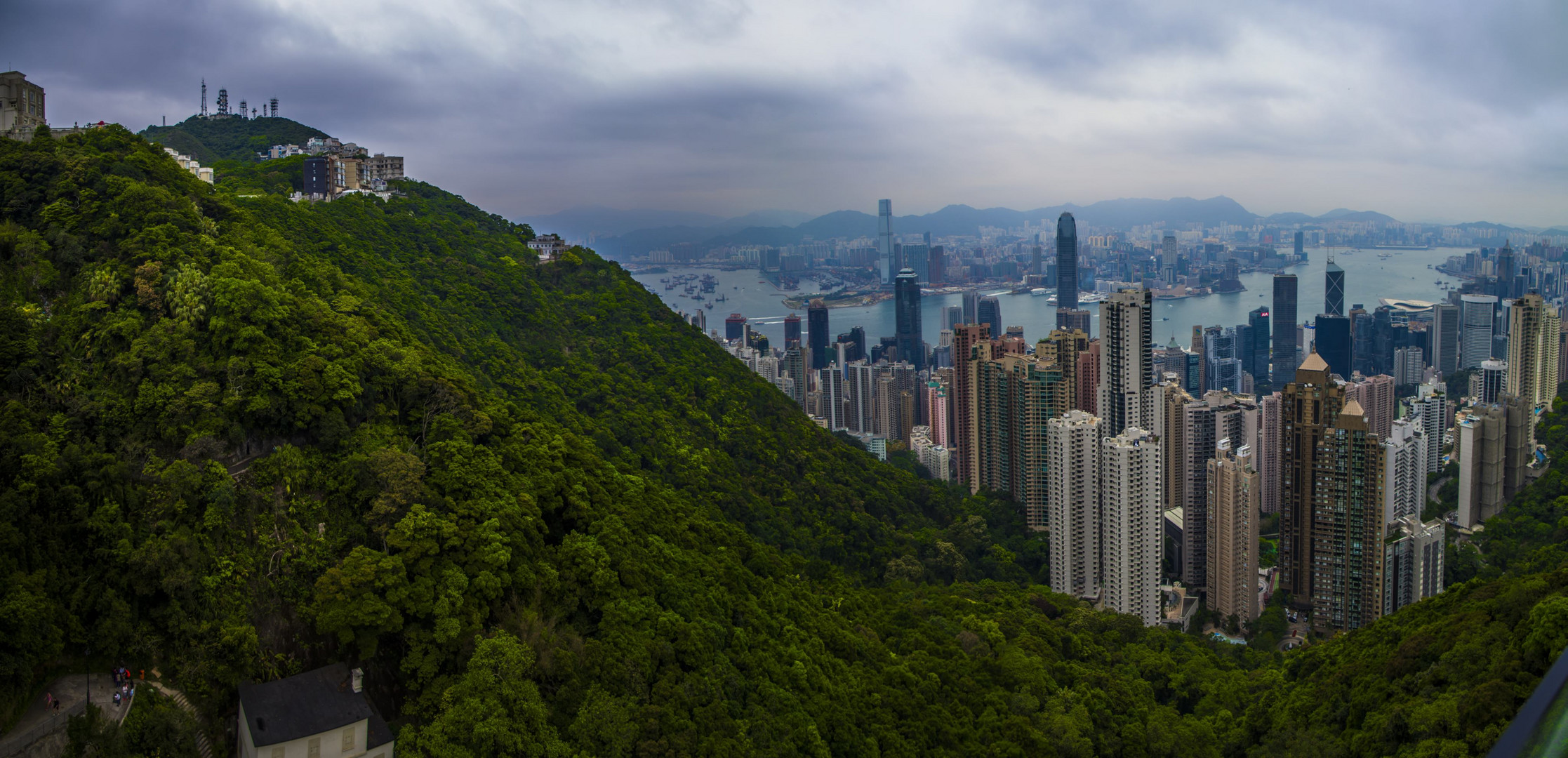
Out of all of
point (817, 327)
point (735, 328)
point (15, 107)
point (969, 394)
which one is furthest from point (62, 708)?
point (817, 327)

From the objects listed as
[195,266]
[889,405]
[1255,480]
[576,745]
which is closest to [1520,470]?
[1255,480]

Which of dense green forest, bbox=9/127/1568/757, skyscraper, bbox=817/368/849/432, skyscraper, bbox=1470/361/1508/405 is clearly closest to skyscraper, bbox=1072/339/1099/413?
dense green forest, bbox=9/127/1568/757

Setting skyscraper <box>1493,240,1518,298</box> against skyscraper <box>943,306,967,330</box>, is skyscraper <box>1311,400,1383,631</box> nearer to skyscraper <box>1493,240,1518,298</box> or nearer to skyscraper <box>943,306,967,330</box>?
skyscraper <box>1493,240,1518,298</box>

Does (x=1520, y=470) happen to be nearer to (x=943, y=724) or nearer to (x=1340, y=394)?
(x=1340, y=394)

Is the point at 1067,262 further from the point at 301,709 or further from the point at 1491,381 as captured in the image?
the point at 301,709

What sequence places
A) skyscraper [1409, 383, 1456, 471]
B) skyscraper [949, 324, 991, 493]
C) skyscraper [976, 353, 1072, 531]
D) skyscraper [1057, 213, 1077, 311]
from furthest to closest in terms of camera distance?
skyscraper [1057, 213, 1077, 311], skyscraper [949, 324, 991, 493], skyscraper [1409, 383, 1456, 471], skyscraper [976, 353, 1072, 531]

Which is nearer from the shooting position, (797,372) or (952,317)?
(797,372)

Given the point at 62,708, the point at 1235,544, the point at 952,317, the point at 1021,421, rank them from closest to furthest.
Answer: the point at 62,708
the point at 1235,544
the point at 1021,421
the point at 952,317
